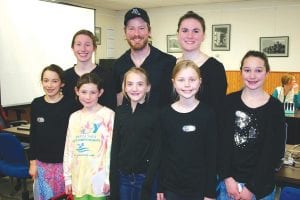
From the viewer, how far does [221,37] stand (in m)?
8.51

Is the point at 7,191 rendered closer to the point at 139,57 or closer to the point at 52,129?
the point at 52,129

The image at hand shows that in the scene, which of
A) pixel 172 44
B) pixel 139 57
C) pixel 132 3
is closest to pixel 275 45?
pixel 172 44

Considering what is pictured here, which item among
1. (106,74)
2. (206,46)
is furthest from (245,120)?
(206,46)

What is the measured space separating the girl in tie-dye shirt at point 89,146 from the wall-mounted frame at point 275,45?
21.9ft

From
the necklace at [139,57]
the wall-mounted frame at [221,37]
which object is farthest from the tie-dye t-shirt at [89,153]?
the wall-mounted frame at [221,37]

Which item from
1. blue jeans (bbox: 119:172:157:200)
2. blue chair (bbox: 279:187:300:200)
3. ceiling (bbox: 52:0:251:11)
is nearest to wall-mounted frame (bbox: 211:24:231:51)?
ceiling (bbox: 52:0:251:11)

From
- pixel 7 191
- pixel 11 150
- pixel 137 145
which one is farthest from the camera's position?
pixel 7 191

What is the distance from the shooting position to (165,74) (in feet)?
7.12

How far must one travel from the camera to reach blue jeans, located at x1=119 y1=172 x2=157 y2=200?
1.98 meters

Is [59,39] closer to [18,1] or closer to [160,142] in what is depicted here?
[18,1]

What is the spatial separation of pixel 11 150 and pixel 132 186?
5.65ft

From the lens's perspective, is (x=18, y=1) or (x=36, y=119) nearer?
(x=36, y=119)

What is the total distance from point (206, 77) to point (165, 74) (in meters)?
0.30

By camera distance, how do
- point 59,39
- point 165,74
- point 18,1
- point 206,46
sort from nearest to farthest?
point 165,74 < point 18,1 < point 59,39 < point 206,46
